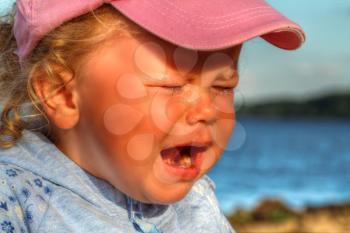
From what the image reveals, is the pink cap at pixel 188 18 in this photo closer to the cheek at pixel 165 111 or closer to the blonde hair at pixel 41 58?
the blonde hair at pixel 41 58

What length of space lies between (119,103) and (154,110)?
0.11 meters

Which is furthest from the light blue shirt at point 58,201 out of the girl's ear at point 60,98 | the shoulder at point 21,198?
the girl's ear at point 60,98

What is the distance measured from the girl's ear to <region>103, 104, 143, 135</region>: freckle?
0.49 ft

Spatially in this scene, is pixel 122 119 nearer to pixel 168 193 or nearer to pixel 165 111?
pixel 165 111

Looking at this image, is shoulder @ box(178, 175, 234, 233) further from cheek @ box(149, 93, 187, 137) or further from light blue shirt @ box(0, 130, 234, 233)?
cheek @ box(149, 93, 187, 137)

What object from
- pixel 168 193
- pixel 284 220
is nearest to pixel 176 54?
pixel 168 193

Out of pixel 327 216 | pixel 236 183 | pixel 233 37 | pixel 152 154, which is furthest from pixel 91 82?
pixel 236 183

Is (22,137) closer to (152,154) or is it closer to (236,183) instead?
(152,154)

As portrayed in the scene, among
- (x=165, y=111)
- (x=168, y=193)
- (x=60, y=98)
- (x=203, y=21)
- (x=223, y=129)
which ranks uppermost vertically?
(x=203, y=21)

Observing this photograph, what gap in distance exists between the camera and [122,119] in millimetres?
2246

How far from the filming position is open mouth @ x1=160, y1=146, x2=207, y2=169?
7.47 feet

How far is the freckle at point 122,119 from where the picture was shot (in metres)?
2.23

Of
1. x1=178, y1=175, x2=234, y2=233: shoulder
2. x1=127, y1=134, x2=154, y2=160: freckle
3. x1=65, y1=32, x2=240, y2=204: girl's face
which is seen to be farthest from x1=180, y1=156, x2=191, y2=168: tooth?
x1=178, y1=175, x2=234, y2=233: shoulder

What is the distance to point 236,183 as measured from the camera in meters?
19.2
